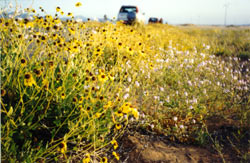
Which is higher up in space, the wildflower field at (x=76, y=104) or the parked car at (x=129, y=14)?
the parked car at (x=129, y=14)

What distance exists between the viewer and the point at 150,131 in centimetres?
273

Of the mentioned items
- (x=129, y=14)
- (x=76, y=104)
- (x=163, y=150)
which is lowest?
(x=163, y=150)

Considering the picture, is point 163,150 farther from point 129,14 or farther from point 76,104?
point 129,14

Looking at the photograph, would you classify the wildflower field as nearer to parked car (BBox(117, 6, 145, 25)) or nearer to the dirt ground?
the dirt ground

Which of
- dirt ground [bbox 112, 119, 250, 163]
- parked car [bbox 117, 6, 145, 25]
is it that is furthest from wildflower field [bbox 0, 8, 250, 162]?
parked car [bbox 117, 6, 145, 25]

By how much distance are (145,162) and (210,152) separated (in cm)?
77

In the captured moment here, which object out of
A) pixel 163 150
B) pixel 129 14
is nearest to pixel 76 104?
pixel 163 150

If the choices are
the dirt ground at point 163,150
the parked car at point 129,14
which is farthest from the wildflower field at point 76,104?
the parked car at point 129,14

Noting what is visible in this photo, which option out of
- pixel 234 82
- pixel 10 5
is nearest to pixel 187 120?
pixel 234 82

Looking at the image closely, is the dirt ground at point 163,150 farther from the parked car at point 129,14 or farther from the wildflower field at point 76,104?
the parked car at point 129,14

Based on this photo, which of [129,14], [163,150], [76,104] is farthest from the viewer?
[129,14]

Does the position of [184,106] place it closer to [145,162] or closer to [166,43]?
[145,162]

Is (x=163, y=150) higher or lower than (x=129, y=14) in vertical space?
lower

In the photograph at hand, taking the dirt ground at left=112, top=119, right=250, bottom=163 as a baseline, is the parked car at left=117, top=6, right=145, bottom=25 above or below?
above
